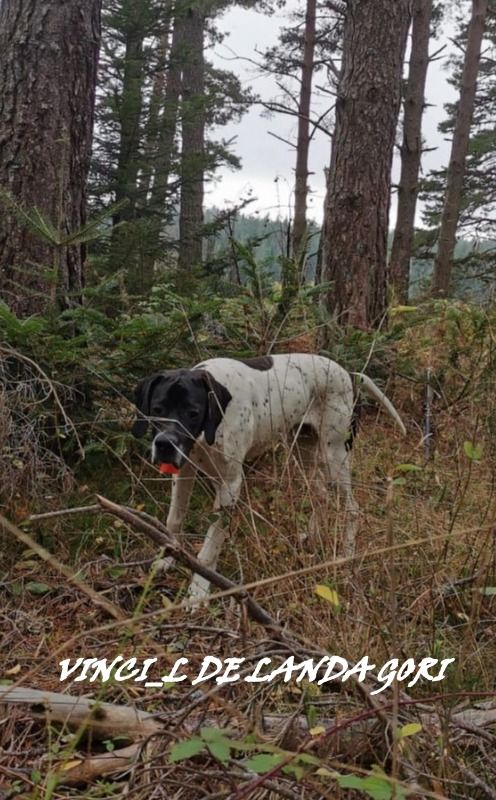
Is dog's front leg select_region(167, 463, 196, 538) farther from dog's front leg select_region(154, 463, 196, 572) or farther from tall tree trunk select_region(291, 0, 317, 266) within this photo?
tall tree trunk select_region(291, 0, 317, 266)

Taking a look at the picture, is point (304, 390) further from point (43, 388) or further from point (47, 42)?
point (47, 42)

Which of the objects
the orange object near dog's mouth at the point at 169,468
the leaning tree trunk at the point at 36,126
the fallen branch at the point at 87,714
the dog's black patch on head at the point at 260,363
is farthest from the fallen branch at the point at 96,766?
the leaning tree trunk at the point at 36,126

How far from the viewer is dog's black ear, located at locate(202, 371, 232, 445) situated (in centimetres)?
371

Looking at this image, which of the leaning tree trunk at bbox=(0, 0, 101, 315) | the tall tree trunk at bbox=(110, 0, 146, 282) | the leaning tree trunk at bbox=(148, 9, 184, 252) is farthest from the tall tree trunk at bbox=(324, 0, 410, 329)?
the tall tree trunk at bbox=(110, 0, 146, 282)

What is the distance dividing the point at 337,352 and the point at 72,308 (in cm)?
206

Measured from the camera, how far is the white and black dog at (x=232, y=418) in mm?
3516

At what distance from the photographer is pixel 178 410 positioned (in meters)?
3.64

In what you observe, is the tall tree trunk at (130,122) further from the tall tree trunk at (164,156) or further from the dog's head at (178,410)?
the dog's head at (178,410)

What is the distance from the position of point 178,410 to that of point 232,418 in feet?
1.76

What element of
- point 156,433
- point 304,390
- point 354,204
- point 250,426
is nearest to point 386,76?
point 354,204

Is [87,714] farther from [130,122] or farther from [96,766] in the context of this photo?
[130,122]

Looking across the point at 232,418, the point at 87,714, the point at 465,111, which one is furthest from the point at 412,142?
the point at 87,714

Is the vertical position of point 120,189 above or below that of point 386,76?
below

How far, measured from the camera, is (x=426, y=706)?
6.73 ft
